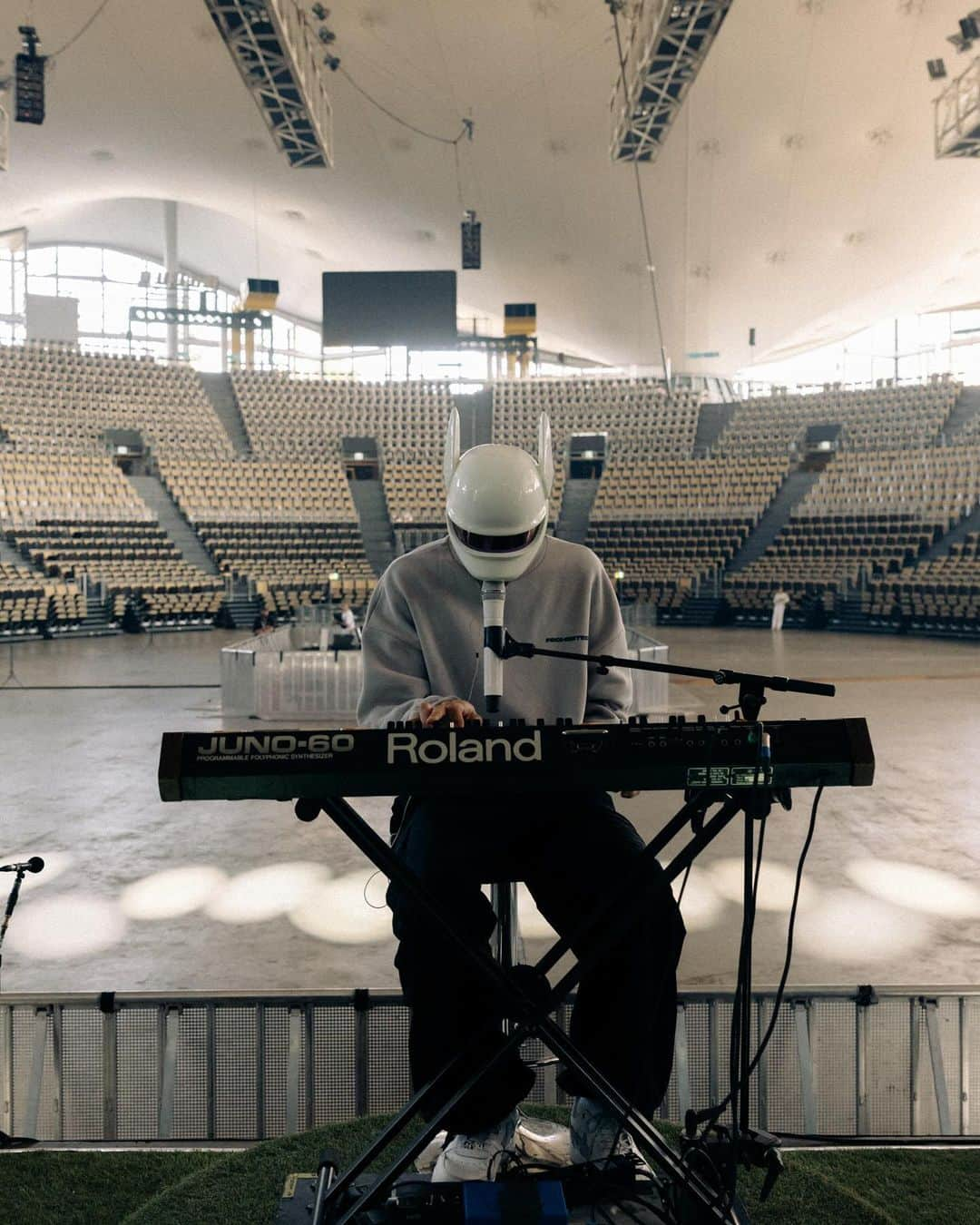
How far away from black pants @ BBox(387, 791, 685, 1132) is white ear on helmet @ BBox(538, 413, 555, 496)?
0.74m

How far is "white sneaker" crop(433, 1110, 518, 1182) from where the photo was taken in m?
1.88

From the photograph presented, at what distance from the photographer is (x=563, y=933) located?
1998 millimetres

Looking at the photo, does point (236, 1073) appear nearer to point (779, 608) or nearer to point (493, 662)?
point (493, 662)

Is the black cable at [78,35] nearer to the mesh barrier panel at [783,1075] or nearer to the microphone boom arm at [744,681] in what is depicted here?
the microphone boom arm at [744,681]

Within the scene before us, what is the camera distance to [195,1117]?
8.55ft

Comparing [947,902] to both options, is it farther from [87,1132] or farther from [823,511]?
[823,511]

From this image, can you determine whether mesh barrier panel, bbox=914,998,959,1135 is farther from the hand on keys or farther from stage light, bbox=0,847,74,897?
stage light, bbox=0,847,74,897

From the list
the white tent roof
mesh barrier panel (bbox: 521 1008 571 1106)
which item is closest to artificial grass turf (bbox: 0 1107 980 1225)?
mesh barrier panel (bbox: 521 1008 571 1106)

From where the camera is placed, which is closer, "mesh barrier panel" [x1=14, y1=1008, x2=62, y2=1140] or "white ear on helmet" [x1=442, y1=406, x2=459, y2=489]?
"white ear on helmet" [x1=442, y1=406, x2=459, y2=489]

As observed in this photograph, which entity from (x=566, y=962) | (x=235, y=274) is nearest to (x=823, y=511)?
(x=566, y=962)

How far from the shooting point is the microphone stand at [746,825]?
168 cm

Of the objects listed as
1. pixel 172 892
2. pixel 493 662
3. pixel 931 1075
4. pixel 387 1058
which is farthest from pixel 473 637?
pixel 172 892

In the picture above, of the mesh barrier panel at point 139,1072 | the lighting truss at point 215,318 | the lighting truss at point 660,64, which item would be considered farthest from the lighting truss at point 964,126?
the lighting truss at point 215,318

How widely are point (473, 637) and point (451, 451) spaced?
474mm
